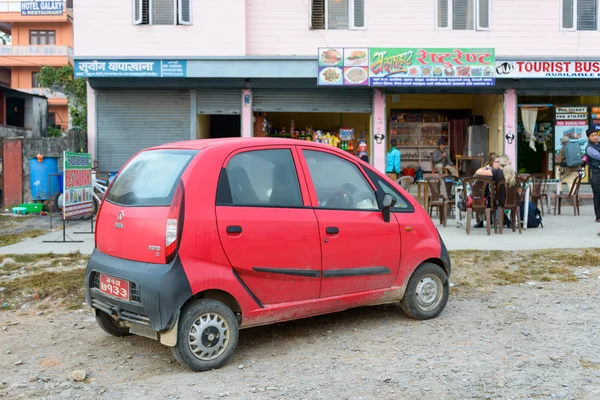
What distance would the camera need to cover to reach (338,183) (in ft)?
18.8

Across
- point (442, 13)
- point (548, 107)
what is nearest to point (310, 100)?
point (442, 13)

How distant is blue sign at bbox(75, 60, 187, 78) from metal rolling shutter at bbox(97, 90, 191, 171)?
85 centimetres

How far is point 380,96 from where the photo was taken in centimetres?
1772

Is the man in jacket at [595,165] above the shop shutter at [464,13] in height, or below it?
below

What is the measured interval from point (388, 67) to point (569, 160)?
217 inches

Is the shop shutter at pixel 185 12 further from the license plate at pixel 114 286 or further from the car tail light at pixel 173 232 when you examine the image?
the car tail light at pixel 173 232

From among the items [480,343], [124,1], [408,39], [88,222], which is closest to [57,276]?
[480,343]

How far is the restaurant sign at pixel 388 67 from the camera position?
16828 mm

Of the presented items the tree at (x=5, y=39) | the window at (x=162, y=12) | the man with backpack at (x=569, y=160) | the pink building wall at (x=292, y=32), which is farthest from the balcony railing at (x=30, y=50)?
the man with backpack at (x=569, y=160)

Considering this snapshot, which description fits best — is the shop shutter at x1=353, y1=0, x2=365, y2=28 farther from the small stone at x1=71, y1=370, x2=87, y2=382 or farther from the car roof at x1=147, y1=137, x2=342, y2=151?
the small stone at x1=71, y1=370, x2=87, y2=382

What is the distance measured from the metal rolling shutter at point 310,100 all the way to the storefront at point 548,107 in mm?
3782

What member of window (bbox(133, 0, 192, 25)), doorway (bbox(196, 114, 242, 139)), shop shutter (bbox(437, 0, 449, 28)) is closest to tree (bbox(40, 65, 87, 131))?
doorway (bbox(196, 114, 242, 139))

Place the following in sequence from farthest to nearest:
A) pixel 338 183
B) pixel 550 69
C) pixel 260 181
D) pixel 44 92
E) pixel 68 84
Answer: pixel 44 92 → pixel 68 84 → pixel 550 69 → pixel 338 183 → pixel 260 181

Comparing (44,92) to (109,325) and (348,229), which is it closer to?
(109,325)
